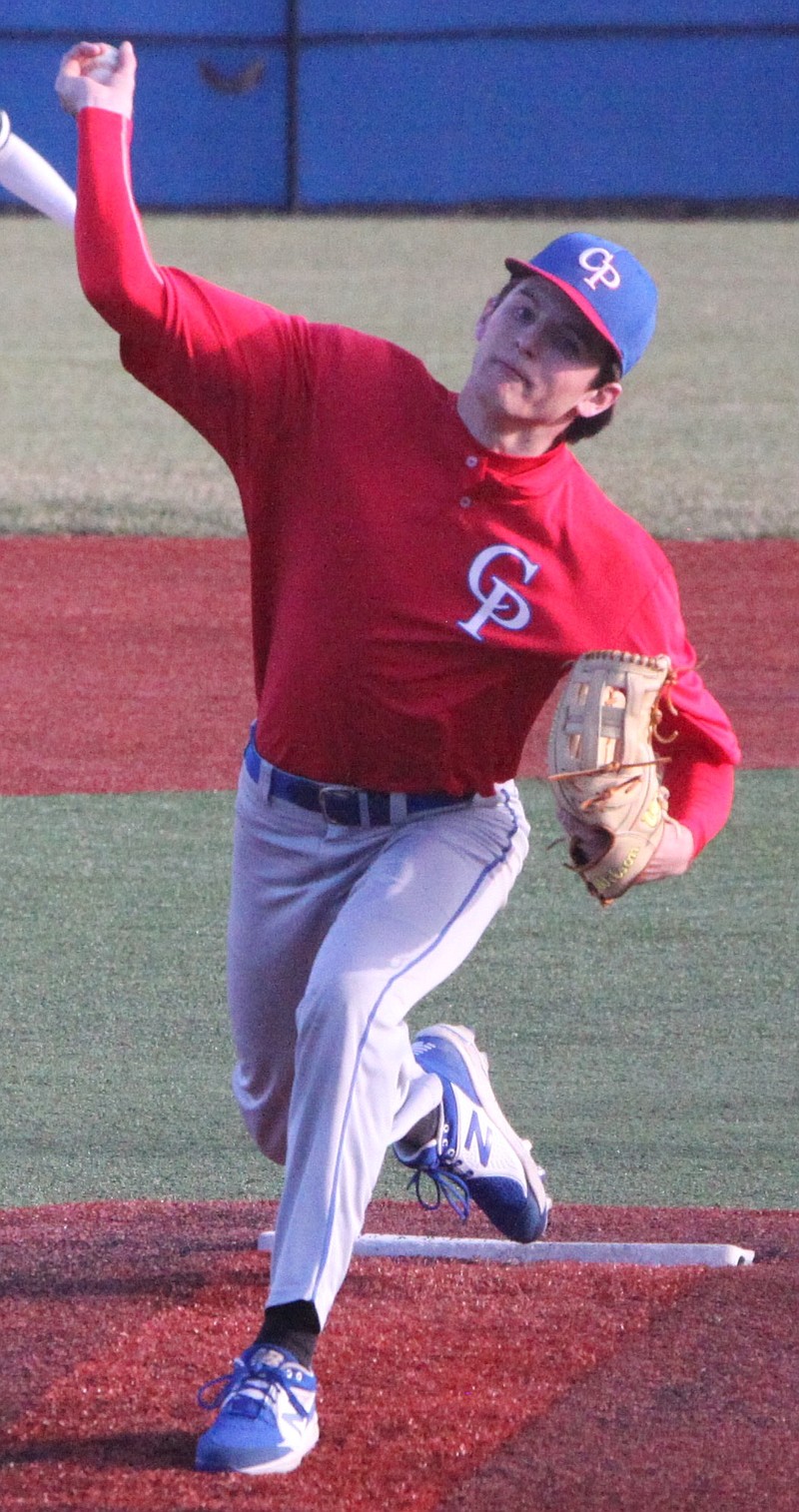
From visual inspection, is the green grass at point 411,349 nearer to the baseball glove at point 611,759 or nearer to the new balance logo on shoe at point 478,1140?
the new balance logo on shoe at point 478,1140

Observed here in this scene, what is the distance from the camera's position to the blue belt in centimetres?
340

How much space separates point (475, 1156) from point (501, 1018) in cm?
148

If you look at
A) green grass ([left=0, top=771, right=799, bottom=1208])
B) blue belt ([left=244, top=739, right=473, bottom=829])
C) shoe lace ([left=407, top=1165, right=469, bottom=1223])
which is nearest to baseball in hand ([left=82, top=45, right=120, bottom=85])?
blue belt ([left=244, top=739, right=473, bottom=829])

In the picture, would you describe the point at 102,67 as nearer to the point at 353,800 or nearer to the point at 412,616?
the point at 412,616

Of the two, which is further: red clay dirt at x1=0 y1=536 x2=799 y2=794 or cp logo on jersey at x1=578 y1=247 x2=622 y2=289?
red clay dirt at x1=0 y1=536 x2=799 y2=794

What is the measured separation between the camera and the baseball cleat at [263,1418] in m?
2.90

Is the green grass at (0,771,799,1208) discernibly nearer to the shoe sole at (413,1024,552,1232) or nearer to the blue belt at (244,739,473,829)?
the shoe sole at (413,1024,552,1232)

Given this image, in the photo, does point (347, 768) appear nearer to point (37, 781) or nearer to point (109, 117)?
point (109, 117)

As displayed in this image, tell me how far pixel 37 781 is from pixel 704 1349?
4196mm

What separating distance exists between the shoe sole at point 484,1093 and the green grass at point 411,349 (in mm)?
7665

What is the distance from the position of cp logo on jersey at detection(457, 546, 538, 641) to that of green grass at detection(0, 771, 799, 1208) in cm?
144

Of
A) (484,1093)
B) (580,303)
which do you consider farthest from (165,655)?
(580,303)

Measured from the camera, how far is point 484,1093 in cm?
381

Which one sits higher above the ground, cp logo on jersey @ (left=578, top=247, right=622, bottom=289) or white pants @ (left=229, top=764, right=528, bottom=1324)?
cp logo on jersey @ (left=578, top=247, right=622, bottom=289)
